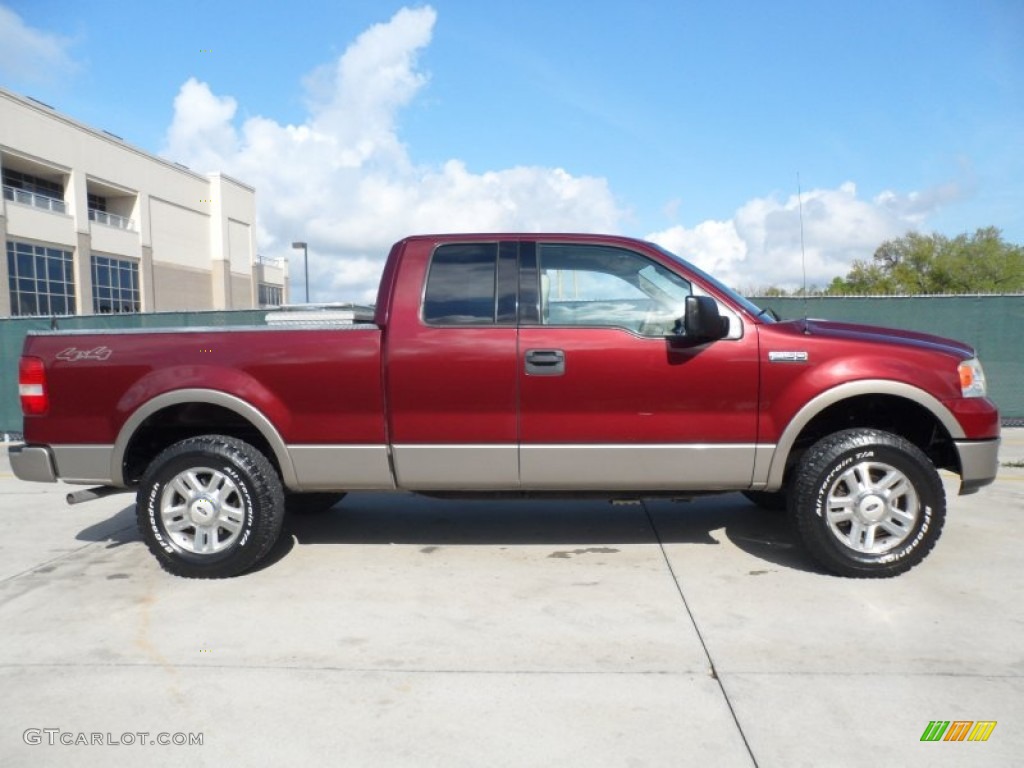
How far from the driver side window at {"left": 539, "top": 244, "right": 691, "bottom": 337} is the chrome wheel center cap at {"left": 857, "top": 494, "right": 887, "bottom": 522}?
1.46 meters

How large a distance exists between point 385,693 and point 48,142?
1805 inches

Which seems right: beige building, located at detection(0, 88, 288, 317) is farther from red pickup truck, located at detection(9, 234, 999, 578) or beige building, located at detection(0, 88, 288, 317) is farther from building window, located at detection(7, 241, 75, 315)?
red pickup truck, located at detection(9, 234, 999, 578)

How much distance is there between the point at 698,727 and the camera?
2805 mm

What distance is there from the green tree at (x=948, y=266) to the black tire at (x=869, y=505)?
48758 millimetres

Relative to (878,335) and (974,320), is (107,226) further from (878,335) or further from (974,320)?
(878,335)

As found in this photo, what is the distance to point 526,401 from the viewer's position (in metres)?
4.36

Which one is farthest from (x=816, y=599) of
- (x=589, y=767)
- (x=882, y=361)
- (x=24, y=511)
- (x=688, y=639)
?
(x=24, y=511)

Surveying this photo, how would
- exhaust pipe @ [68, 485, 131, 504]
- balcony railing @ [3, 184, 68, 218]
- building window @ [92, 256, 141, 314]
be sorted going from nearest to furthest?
exhaust pipe @ [68, 485, 131, 504] → balcony railing @ [3, 184, 68, 218] → building window @ [92, 256, 141, 314]

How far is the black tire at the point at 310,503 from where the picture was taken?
5867 mm

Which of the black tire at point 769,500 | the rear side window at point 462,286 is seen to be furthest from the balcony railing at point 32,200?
the black tire at point 769,500

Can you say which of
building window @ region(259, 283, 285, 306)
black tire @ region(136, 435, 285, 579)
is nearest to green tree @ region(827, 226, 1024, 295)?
building window @ region(259, 283, 285, 306)

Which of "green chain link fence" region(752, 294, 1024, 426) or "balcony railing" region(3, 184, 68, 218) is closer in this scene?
"green chain link fence" region(752, 294, 1024, 426)

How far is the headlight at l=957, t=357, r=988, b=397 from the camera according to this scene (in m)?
4.32

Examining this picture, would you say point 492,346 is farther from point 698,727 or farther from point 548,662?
point 698,727
